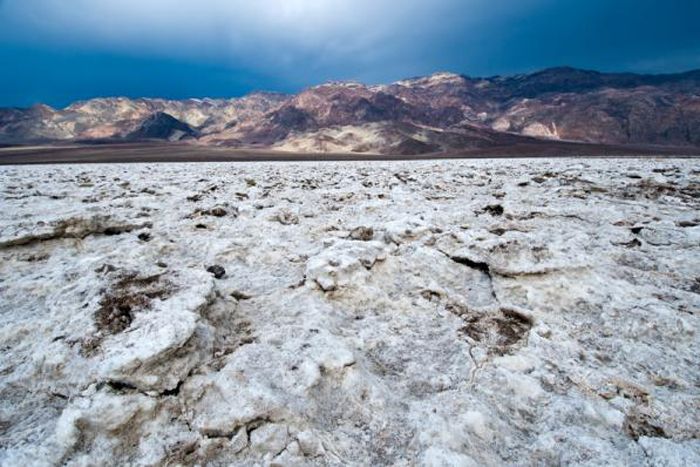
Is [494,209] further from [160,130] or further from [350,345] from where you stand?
[160,130]

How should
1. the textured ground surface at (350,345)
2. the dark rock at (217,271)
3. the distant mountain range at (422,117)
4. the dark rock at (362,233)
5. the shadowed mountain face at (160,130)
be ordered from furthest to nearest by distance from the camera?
the shadowed mountain face at (160,130) < the distant mountain range at (422,117) < the dark rock at (362,233) < the dark rock at (217,271) < the textured ground surface at (350,345)

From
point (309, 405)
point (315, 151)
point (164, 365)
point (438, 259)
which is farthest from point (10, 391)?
point (315, 151)

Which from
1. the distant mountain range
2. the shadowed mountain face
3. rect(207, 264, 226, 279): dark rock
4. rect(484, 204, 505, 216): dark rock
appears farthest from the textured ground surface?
the shadowed mountain face

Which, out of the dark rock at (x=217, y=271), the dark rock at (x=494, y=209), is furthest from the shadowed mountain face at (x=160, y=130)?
the dark rock at (x=217, y=271)

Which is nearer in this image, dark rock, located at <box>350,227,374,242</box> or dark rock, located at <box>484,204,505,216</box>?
dark rock, located at <box>350,227,374,242</box>

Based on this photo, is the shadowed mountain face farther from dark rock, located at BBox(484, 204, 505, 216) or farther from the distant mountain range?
dark rock, located at BBox(484, 204, 505, 216)

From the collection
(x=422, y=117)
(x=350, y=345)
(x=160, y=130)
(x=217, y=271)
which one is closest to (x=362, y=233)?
(x=217, y=271)

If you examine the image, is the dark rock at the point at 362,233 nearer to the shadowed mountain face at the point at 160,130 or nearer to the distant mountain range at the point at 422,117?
the distant mountain range at the point at 422,117
